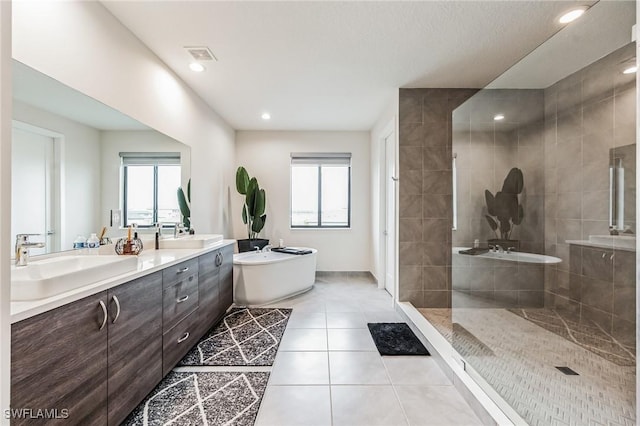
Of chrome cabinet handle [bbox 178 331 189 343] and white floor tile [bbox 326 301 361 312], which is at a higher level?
chrome cabinet handle [bbox 178 331 189 343]

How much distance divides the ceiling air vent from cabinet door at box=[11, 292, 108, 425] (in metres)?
2.12

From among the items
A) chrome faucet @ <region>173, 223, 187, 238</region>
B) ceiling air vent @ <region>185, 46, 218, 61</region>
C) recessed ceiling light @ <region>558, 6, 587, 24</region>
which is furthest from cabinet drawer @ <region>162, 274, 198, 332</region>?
recessed ceiling light @ <region>558, 6, 587, 24</region>

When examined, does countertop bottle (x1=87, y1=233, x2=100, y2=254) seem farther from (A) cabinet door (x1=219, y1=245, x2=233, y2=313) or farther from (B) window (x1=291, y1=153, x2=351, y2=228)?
(B) window (x1=291, y1=153, x2=351, y2=228)

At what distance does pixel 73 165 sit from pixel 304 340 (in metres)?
2.21

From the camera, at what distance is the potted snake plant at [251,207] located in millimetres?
4641

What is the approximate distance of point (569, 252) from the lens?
69.7 inches

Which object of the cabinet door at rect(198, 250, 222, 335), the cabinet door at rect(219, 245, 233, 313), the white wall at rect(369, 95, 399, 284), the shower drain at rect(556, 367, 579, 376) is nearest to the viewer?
the shower drain at rect(556, 367, 579, 376)

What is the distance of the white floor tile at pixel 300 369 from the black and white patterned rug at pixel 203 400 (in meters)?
0.11

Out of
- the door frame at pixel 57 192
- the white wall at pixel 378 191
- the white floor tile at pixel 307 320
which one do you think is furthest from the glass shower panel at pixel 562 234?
the door frame at pixel 57 192

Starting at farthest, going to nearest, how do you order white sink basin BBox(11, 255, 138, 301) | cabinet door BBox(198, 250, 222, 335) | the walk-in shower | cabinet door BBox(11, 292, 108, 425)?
1. cabinet door BBox(198, 250, 222, 335)
2. the walk-in shower
3. white sink basin BBox(11, 255, 138, 301)
4. cabinet door BBox(11, 292, 108, 425)

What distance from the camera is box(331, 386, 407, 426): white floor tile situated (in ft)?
5.44

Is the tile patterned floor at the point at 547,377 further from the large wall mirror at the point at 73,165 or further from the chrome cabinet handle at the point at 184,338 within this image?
the large wall mirror at the point at 73,165

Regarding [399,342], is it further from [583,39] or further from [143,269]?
[583,39]

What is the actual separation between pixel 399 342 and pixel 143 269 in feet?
7.06
